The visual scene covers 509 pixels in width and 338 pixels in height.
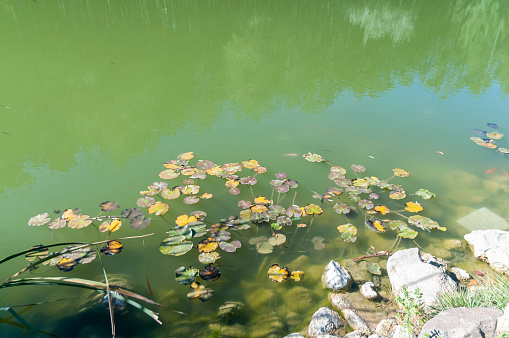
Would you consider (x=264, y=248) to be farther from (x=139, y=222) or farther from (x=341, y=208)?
(x=139, y=222)

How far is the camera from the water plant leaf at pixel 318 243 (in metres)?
2.70

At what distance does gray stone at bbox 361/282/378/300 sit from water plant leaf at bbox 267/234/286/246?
67cm

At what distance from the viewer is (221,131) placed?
4.19m

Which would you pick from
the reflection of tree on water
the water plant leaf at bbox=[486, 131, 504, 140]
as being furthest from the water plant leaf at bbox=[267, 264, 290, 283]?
the water plant leaf at bbox=[486, 131, 504, 140]

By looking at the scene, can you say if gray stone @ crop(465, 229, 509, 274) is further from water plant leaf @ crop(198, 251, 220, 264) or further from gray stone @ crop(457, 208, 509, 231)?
water plant leaf @ crop(198, 251, 220, 264)

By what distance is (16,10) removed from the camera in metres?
8.52

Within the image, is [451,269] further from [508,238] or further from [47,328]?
[47,328]

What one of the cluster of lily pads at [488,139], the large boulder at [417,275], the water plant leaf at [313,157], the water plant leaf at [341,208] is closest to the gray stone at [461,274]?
the large boulder at [417,275]

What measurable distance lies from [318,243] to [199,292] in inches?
41.4

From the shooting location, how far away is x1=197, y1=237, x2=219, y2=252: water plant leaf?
2.46 m

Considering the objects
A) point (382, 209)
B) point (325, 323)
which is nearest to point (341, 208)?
point (382, 209)

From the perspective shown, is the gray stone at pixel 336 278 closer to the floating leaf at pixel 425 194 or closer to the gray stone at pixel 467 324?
the gray stone at pixel 467 324

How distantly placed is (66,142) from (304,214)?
9.12 ft

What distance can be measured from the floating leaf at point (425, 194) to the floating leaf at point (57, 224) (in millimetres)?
3177
